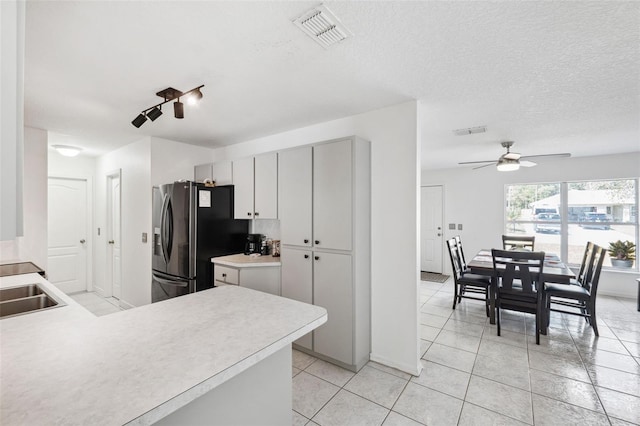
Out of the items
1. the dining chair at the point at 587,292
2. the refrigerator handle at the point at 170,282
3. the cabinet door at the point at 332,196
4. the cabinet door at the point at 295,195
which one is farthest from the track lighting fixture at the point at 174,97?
the dining chair at the point at 587,292

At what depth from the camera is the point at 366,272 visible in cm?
273

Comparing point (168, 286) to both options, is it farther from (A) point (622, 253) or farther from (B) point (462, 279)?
(A) point (622, 253)

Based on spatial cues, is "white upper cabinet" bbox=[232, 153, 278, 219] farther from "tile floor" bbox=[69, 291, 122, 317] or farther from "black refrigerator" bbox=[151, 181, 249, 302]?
"tile floor" bbox=[69, 291, 122, 317]

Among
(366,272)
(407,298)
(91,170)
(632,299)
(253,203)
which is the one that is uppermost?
(91,170)

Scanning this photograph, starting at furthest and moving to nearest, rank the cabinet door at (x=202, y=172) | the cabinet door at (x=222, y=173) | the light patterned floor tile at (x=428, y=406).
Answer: the cabinet door at (x=202, y=172) → the cabinet door at (x=222, y=173) → the light patterned floor tile at (x=428, y=406)

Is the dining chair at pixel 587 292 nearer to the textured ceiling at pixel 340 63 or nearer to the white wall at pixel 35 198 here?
the textured ceiling at pixel 340 63

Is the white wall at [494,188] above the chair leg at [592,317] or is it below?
above

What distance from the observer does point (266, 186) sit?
320cm

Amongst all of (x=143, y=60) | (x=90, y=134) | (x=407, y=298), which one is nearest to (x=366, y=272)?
(x=407, y=298)

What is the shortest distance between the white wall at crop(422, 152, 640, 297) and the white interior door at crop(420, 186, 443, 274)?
15 centimetres

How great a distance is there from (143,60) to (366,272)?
8.05ft

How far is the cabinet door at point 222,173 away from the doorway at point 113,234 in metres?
1.90

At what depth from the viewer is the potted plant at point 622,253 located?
15.1 feet

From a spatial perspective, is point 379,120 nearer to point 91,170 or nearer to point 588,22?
point 588,22
